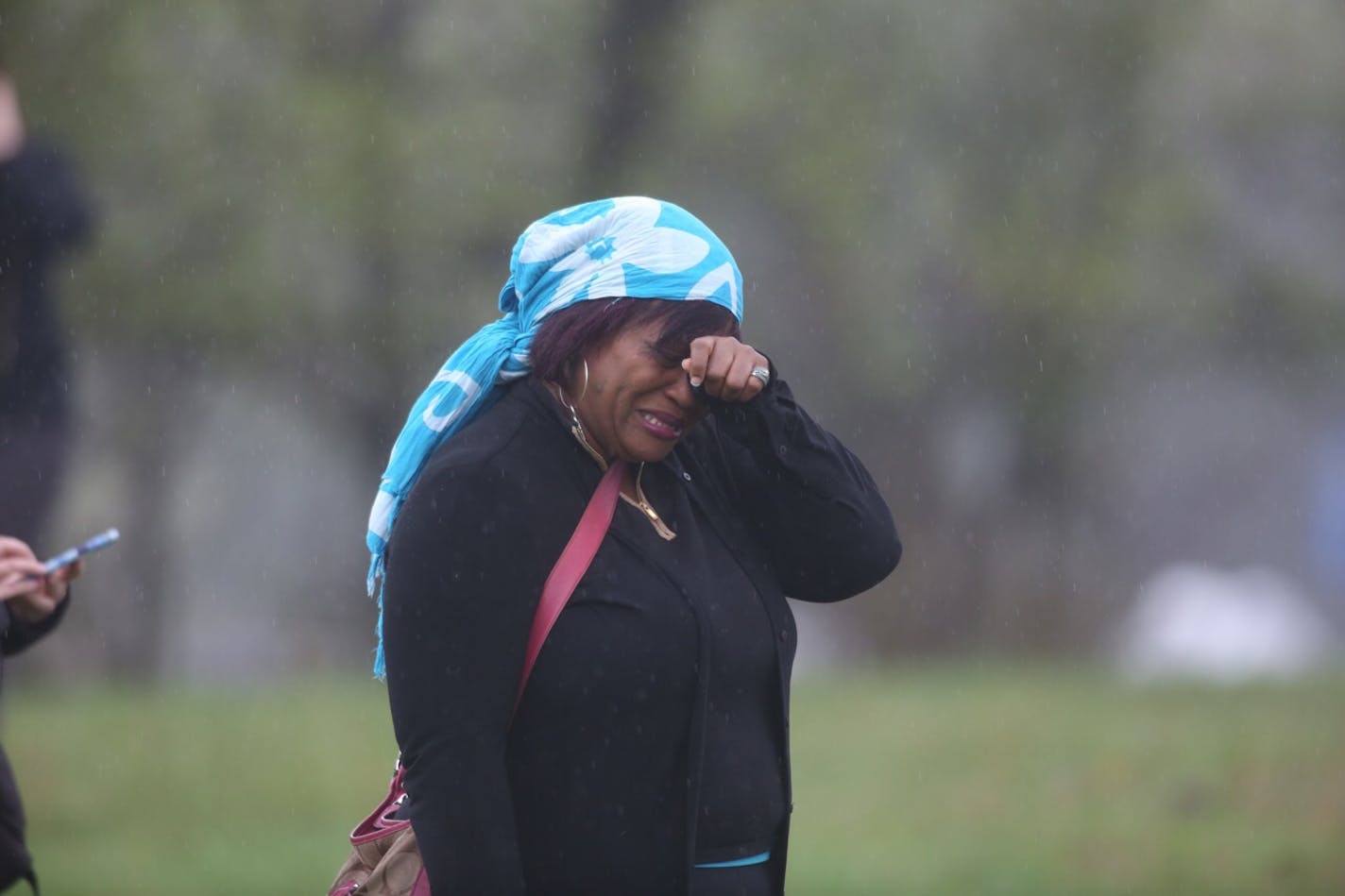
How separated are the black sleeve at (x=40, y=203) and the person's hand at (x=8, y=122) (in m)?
0.05

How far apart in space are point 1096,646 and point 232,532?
9.93m

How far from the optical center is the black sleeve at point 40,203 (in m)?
4.53

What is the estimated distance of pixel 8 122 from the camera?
4.41m

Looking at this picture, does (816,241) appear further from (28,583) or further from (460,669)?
(460,669)

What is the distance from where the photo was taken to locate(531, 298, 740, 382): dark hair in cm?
326

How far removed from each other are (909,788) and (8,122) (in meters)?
6.16

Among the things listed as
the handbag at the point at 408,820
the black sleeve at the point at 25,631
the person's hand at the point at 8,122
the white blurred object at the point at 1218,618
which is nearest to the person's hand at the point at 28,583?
the black sleeve at the point at 25,631

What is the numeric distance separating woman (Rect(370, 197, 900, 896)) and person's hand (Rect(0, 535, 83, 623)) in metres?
0.78

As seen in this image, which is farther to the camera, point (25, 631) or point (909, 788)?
point (909, 788)

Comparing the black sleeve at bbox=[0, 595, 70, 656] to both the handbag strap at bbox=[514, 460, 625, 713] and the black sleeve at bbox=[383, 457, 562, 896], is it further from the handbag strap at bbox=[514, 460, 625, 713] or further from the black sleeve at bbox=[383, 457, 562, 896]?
the handbag strap at bbox=[514, 460, 625, 713]

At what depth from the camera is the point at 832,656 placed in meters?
19.2

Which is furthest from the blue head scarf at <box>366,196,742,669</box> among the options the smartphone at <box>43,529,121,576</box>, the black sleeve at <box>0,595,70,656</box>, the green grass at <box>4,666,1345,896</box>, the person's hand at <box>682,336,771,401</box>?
the green grass at <box>4,666,1345,896</box>

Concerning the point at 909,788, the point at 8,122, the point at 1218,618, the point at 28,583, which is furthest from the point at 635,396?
the point at 1218,618

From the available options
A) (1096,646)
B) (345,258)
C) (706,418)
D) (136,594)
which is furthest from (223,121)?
(706,418)
